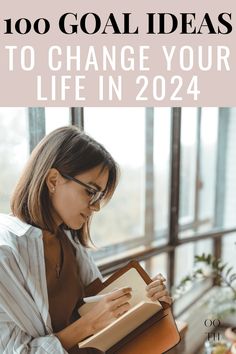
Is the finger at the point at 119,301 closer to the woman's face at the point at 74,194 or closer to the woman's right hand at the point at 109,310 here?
the woman's right hand at the point at 109,310

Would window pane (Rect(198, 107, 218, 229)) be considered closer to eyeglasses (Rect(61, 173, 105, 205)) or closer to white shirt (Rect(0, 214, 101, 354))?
eyeglasses (Rect(61, 173, 105, 205))

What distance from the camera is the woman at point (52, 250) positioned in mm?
1004

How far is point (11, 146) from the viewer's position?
1.52 m

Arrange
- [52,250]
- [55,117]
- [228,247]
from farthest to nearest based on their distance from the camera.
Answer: [228,247] → [55,117] → [52,250]

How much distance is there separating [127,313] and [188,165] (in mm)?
1997

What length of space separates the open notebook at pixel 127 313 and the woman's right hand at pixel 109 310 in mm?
24

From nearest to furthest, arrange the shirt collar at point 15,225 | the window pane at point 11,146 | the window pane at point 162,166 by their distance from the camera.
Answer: the shirt collar at point 15,225
the window pane at point 11,146
the window pane at point 162,166

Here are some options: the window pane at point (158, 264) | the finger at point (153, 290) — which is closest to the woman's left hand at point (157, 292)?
the finger at point (153, 290)

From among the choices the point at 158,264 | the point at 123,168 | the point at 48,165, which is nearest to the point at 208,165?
the point at 158,264

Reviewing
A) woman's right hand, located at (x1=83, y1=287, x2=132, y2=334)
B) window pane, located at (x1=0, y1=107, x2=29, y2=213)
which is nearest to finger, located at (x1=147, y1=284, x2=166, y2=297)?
woman's right hand, located at (x1=83, y1=287, x2=132, y2=334)

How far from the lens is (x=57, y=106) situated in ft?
5.24

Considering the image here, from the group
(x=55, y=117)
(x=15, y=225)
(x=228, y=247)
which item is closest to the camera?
(x=15, y=225)

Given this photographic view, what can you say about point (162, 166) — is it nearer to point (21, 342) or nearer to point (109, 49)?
point (109, 49)

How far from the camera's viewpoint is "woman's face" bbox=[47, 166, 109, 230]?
113cm
